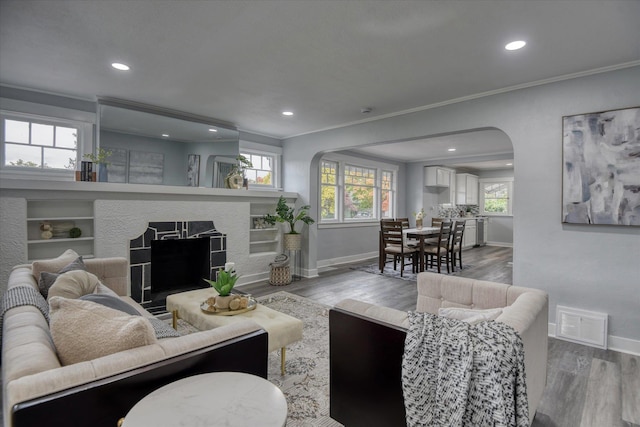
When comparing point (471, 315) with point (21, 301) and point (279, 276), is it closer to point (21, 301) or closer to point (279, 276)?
point (21, 301)

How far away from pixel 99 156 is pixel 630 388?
5430 mm

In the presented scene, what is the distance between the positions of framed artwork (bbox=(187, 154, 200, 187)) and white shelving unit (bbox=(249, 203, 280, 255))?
3.63 feet

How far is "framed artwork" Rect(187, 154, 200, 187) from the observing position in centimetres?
460

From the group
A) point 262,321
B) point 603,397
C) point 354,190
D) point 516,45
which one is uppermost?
point 516,45

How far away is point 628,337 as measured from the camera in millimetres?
2779

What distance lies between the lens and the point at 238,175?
201 inches

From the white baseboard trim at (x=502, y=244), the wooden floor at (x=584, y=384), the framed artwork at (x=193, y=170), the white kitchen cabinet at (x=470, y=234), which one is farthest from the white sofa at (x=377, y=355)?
the white baseboard trim at (x=502, y=244)

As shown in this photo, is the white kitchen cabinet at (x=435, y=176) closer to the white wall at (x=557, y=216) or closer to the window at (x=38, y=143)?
the white wall at (x=557, y=216)

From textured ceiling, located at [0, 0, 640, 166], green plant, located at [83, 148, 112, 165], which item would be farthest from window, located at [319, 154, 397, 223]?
green plant, located at [83, 148, 112, 165]

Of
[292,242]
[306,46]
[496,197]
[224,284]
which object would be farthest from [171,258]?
[496,197]

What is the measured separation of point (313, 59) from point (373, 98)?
46.9 inches

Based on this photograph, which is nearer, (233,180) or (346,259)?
(233,180)

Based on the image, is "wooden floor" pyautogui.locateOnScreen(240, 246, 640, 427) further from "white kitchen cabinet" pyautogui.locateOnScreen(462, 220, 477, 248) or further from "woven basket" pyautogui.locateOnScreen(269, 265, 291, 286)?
"white kitchen cabinet" pyautogui.locateOnScreen(462, 220, 477, 248)

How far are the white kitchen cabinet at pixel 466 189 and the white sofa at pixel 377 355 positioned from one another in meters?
8.09
